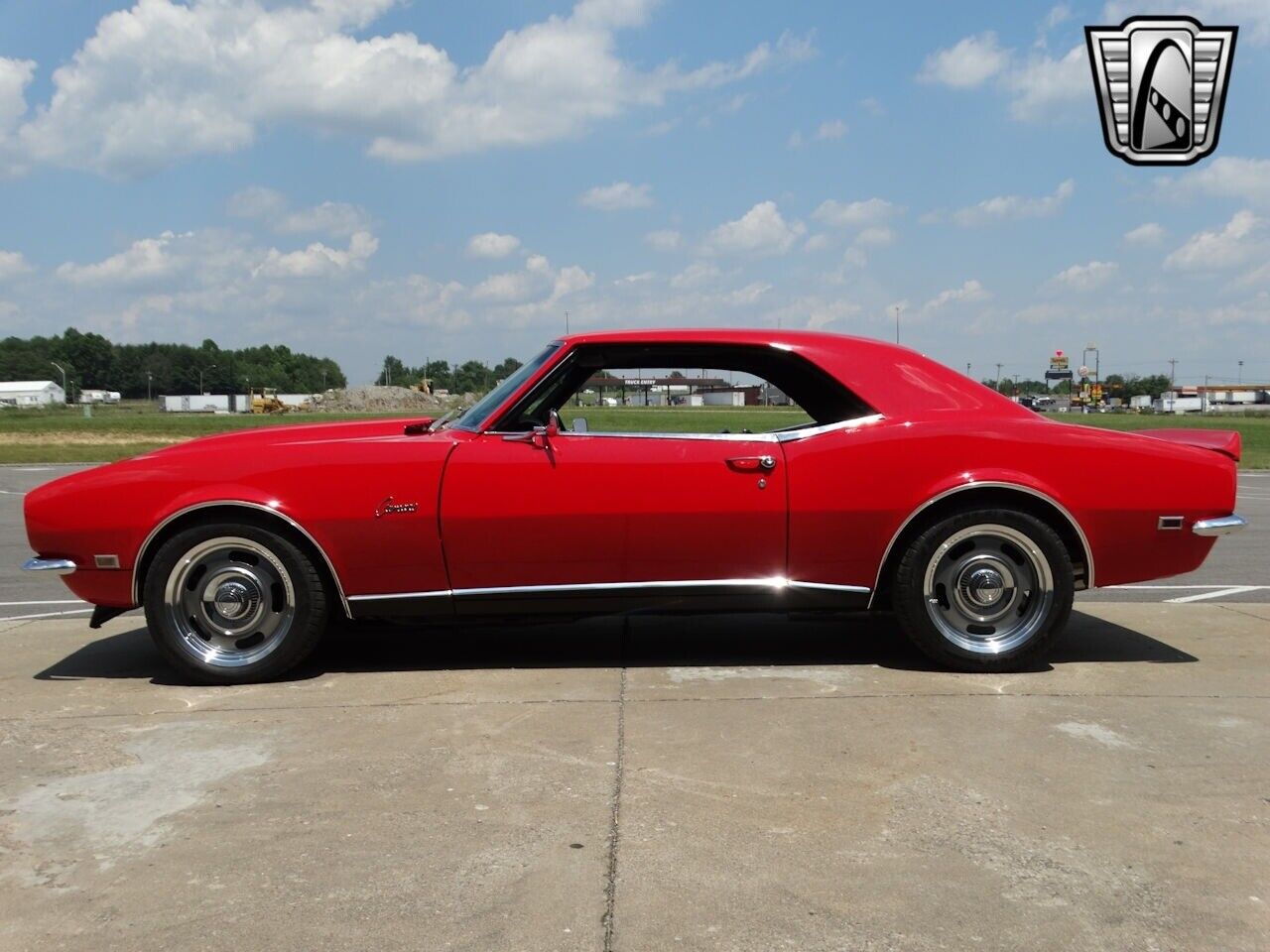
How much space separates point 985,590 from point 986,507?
36 centimetres

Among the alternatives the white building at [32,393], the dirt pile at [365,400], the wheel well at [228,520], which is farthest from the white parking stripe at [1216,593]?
the white building at [32,393]

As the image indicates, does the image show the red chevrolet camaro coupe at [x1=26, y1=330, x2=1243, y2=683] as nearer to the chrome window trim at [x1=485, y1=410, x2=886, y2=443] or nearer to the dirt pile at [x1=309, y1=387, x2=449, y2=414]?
the chrome window trim at [x1=485, y1=410, x2=886, y2=443]

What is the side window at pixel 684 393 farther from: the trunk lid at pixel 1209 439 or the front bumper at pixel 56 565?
the front bumper at pixel 56 565

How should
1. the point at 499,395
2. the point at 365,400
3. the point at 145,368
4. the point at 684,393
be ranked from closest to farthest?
the point at 499,395 → the point at 684,393 → the point at 365,400 → the point at 145,368

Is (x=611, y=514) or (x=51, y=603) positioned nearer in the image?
(x=611, y=514)

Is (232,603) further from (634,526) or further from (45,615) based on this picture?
(45,615)

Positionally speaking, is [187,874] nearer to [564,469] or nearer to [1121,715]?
[564,469]

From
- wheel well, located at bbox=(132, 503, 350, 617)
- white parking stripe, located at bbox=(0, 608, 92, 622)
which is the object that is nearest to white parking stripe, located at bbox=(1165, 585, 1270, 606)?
wheel well, located at bbox=(132, 503, 350, 617)

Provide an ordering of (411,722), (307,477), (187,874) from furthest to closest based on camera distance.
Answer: (307,477)
(411,722)
(187,874)

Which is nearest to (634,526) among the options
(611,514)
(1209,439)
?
(611,514)

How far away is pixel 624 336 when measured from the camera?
4.83m

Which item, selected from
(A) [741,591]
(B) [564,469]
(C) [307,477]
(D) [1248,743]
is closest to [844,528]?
(A) [741,591]

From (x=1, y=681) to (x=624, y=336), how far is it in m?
3.14

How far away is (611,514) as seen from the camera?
442 cm
